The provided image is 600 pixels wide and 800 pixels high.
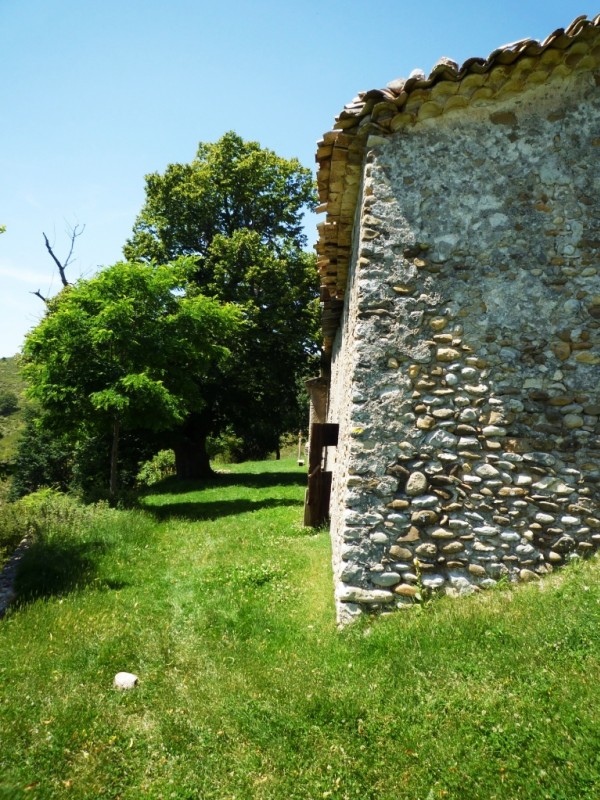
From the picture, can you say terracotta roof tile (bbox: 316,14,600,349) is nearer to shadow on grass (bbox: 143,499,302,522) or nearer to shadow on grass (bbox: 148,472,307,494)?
shadow on grass (bbox: 143,499,302,522)

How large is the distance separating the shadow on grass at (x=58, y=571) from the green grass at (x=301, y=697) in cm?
43

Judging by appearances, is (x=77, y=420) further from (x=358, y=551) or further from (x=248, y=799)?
(x=248, y=799)

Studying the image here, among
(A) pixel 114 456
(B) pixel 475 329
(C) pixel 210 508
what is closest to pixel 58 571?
(C) pixel 210 508

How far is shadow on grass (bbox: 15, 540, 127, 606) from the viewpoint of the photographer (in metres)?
6.53

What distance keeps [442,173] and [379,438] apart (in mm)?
2685

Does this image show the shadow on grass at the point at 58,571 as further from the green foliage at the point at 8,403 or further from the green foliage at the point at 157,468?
the green foliage at the point at 8,403

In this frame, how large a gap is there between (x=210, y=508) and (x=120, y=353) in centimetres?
435

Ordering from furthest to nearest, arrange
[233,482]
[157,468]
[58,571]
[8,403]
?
[8,403] → [157,468] → [233,482] → [58,571]

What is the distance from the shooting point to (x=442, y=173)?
17.0 ft

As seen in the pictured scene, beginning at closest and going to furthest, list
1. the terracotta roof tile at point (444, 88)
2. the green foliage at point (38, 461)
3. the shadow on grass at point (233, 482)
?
the terracotta roof tile at point (444, 88) < the shadow on grass at point (233, 482) < the green foliage at point (38, 461)

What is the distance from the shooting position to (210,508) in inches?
510

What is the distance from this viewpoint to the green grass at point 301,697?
3.15 meters

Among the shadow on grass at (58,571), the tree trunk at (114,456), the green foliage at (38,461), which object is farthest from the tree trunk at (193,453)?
the green foliage at (38,461)

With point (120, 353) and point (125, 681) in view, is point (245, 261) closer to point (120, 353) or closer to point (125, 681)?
point (120, 353)
